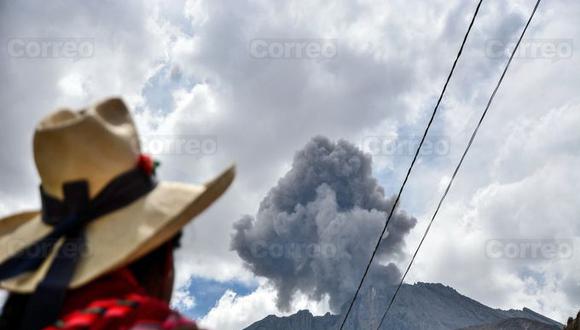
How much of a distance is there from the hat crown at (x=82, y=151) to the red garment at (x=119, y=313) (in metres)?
0.36

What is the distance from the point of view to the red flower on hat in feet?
6.48

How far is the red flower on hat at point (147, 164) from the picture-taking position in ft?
6.48

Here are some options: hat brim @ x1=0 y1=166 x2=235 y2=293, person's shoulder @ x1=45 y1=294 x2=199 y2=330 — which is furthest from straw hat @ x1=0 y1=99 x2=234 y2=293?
person's shoulder @ x1=45 y1=294 x2=199 y2=330

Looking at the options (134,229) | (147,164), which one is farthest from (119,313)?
(147,164)

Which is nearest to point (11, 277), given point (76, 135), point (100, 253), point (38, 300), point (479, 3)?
point (38, 300)

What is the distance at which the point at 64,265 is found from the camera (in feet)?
5.84

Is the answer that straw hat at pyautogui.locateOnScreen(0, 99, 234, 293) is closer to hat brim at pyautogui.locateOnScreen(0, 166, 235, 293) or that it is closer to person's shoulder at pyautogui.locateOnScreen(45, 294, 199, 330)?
hat brim at pyautogui.locateOnScreen(0, 166, 235, 293)

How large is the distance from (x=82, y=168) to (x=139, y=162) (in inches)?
7.0

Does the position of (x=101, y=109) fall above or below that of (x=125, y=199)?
above

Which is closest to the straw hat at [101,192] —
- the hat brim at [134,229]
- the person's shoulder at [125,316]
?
the hat brim at [134,229]

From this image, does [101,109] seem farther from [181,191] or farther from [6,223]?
[6,223]

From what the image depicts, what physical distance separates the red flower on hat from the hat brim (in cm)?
6

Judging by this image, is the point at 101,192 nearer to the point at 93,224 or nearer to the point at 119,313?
the point at 93,224

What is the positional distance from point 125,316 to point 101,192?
497 millimetres
